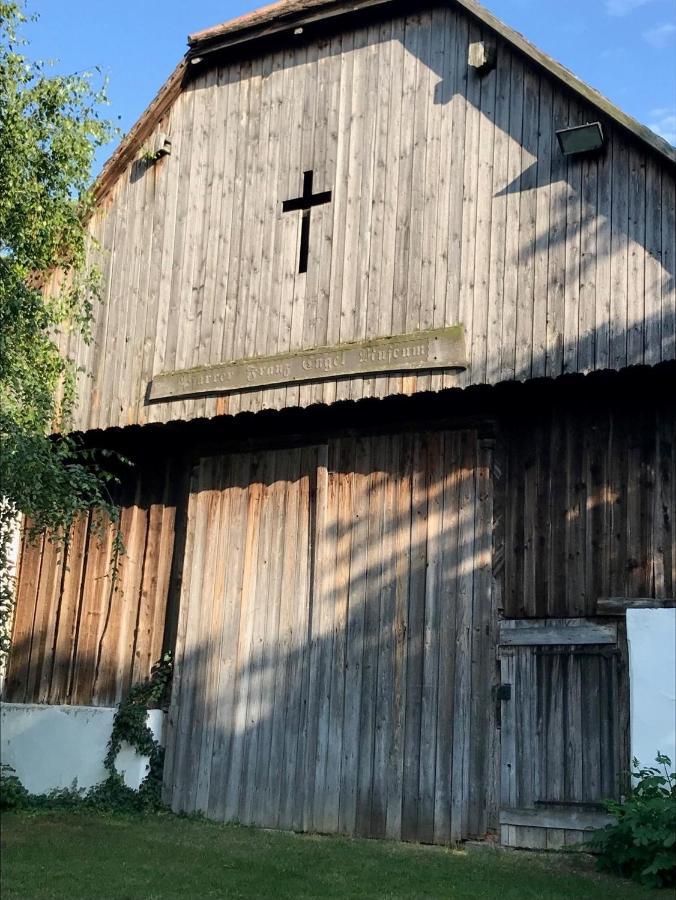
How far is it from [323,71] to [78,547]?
6619mm

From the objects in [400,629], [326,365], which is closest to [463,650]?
[400,629]

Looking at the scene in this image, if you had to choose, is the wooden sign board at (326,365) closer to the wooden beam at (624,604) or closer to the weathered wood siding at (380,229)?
the weathered wood siding at (380,229)

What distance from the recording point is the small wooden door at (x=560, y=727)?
33.8 ft

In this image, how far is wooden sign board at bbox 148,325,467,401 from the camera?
1128cm

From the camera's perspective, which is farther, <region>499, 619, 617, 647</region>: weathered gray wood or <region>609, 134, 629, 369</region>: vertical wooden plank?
<region>499, 619, 617, 647</region>: weathered gray wood

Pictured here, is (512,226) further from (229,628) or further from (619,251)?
(229,628)

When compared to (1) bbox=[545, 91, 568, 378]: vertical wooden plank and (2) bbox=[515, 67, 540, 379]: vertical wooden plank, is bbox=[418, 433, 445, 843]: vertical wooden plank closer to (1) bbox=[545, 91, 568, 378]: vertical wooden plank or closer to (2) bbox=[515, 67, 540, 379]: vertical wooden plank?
(2) bbox=[515, 67, 540, 379]: vertical wooden plank

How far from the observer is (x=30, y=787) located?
1351 cm

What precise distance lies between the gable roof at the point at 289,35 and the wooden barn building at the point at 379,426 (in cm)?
3

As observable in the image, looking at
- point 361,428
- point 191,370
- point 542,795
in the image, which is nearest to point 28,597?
point 191,370

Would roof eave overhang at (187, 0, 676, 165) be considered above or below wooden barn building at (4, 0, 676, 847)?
above

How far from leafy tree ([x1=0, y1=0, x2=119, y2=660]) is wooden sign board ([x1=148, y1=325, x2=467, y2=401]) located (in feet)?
4.34

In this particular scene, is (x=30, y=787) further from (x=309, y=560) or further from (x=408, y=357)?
(x=408, y=357)

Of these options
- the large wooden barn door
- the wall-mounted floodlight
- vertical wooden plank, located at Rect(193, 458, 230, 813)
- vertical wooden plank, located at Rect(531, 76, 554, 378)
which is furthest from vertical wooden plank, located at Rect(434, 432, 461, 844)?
the wall-mounted floodlight
